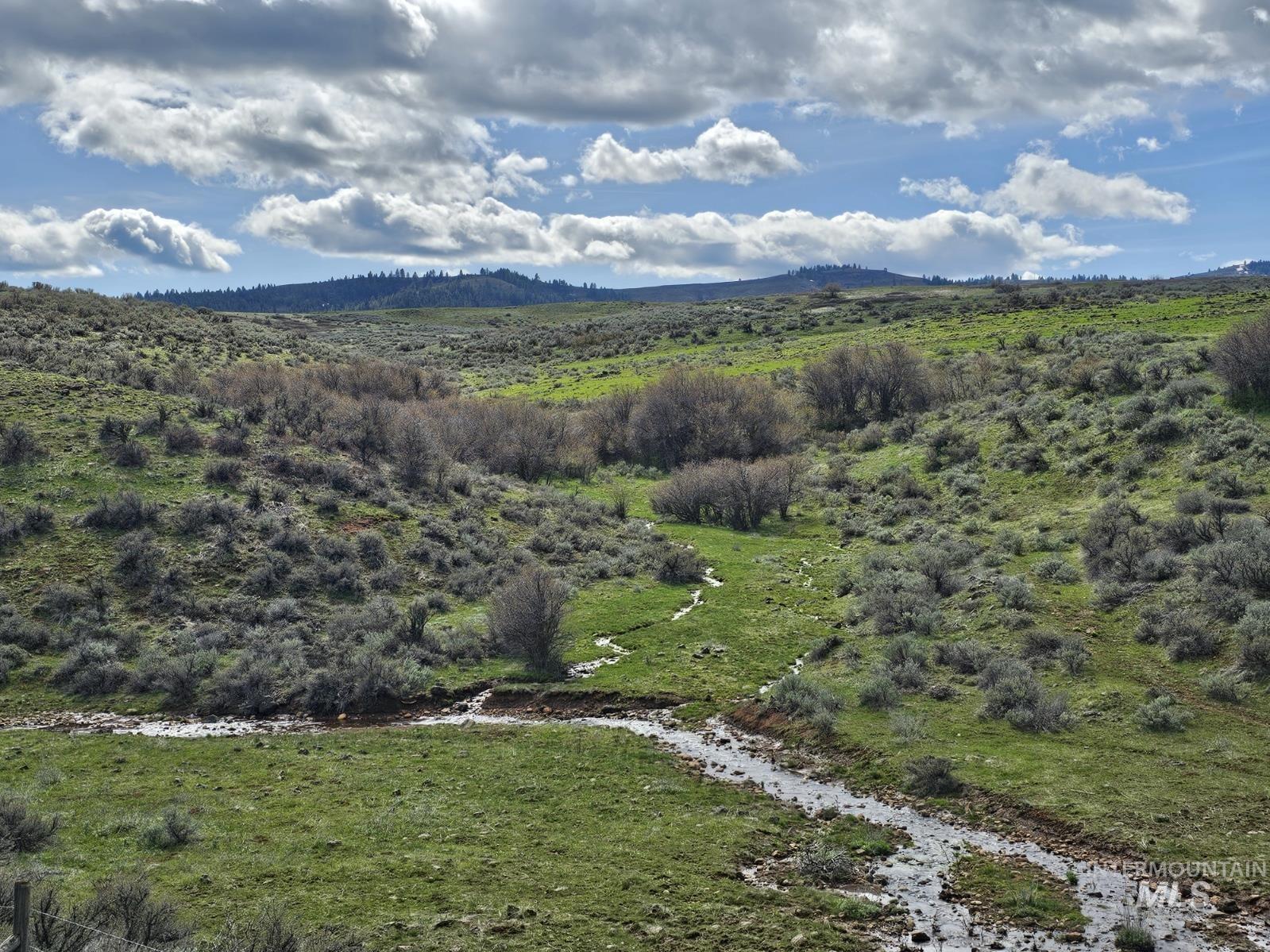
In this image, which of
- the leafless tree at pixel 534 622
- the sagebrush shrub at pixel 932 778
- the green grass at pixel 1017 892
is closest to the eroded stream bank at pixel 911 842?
the green grass at pixel 1017 892

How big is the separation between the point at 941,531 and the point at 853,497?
13680 millimetres

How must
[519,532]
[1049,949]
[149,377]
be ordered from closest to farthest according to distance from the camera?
[1049,949] → [519,532] → [149,377]

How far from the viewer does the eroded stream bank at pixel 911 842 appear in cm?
1288

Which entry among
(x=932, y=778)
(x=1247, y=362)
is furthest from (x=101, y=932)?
(x=1247, y=362)

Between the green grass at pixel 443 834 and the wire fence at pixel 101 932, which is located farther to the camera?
the green grass at pixel 443 834

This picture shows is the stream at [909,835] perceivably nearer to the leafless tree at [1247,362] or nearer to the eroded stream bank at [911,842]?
the eroded stream bank at [911,842]

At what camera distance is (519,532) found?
154ft

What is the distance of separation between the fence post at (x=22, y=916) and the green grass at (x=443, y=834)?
5367 millimetres

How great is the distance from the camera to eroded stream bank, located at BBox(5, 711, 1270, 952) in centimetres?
1288

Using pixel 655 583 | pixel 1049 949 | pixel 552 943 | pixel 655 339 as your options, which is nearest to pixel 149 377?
pixel 655 583

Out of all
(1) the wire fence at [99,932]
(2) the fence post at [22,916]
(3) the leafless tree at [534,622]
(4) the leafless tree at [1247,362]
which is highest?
(4) the leafless tree at [1247,362]

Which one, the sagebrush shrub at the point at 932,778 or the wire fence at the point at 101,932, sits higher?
the wire fence at the point at 101,932

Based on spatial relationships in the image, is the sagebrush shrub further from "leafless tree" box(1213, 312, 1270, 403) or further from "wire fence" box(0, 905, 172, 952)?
"leafless tree" box(1213, 312, 1270, 403)

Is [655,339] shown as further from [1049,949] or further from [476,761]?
[1049,949]
